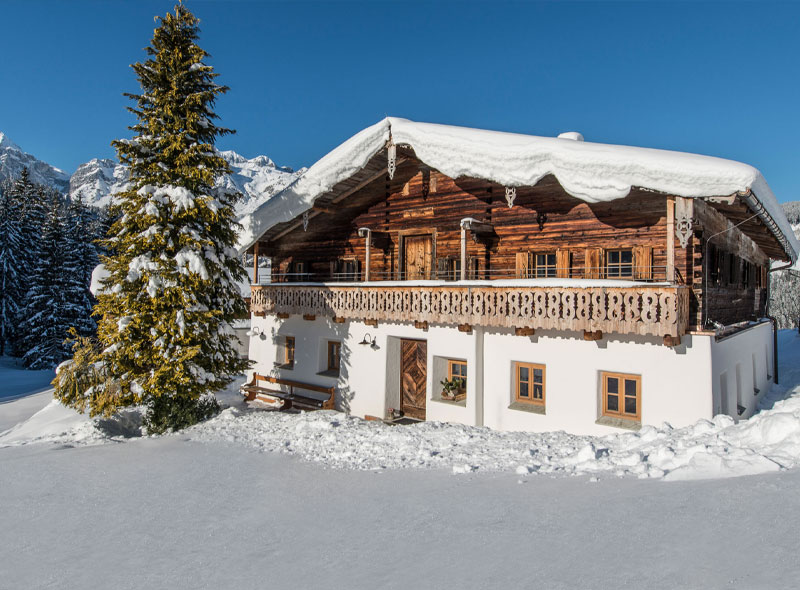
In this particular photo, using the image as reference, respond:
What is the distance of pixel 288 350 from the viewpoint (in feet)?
59.4

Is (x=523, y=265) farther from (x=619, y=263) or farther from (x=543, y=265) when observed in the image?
(x=619, y=263)

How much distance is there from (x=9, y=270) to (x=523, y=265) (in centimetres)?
4247

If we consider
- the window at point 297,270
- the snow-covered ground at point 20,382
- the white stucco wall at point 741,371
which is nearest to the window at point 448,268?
the window at point 297,270

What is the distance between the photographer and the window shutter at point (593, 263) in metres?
12.8

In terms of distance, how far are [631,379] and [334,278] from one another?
441 inches

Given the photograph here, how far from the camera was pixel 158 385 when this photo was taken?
12.2 m

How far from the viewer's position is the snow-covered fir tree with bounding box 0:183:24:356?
38250mm

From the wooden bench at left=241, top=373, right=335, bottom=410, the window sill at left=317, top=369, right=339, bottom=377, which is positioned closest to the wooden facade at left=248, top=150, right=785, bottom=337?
the window sill at left=317, top=369, right=339, bottom=377

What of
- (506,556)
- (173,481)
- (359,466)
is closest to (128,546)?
(173,481)

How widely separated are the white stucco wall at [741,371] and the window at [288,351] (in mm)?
13297

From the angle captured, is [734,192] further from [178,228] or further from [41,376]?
[41,376]

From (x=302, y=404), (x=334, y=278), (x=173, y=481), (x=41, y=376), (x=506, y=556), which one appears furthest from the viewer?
(x=41, y=376)

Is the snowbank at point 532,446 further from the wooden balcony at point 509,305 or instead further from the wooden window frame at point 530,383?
the wooden balcony at point 509,305

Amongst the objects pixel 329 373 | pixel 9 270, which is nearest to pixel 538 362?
pixel 329 373
